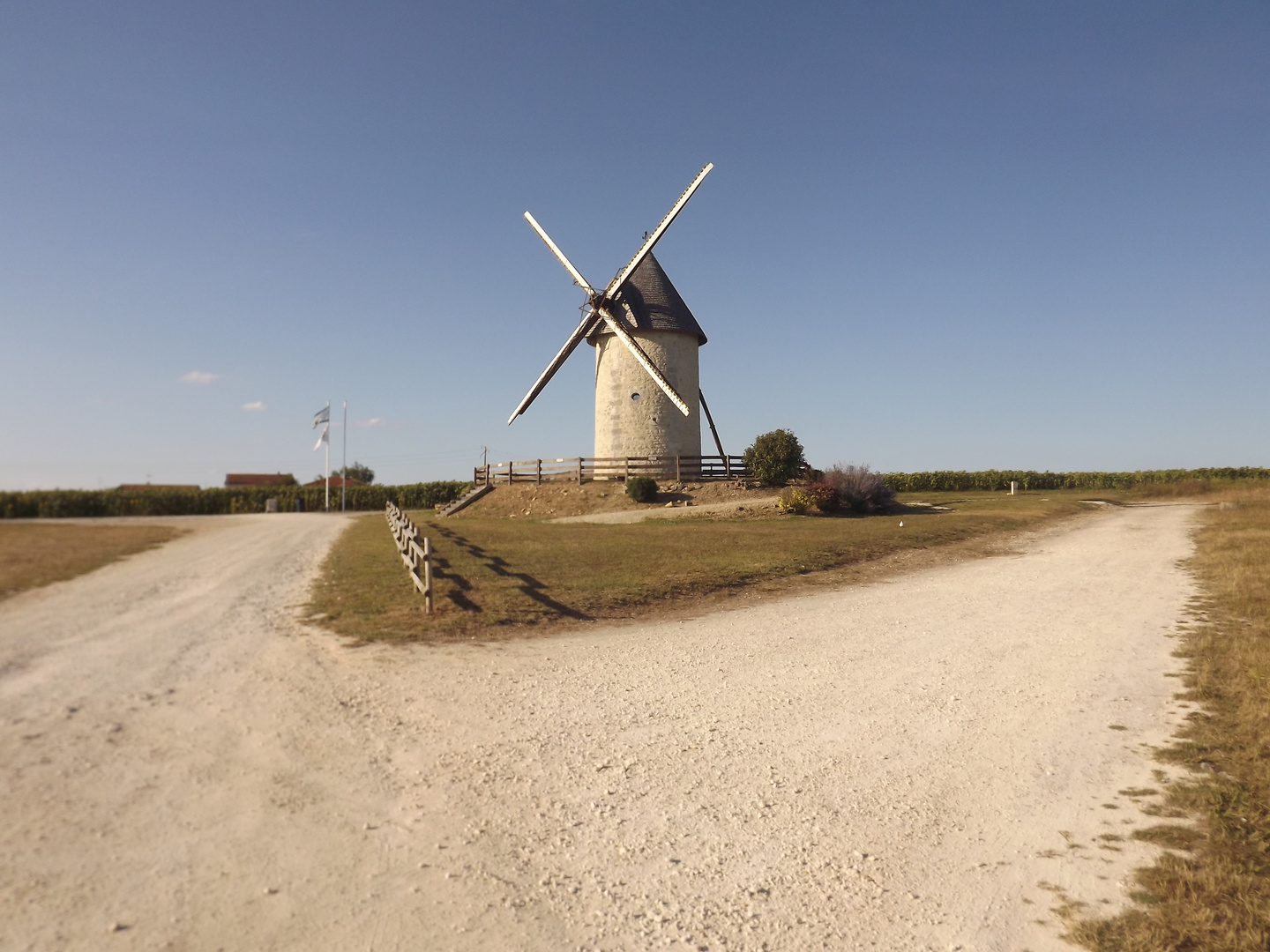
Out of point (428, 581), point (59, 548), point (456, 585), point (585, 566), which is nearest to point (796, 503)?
point (585, 566)

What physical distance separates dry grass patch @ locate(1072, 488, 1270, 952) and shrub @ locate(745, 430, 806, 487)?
83.5ft

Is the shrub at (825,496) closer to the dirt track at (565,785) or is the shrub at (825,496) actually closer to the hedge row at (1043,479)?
the dirt track at (565,785)

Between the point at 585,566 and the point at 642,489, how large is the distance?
1813 centimetres

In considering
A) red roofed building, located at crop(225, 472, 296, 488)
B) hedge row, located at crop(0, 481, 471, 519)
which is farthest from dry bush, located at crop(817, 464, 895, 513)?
red roofed building, located at crop(225, 472, 296, 488)

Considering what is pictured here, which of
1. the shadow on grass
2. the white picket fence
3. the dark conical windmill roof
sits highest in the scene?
the dark conical windmill roof

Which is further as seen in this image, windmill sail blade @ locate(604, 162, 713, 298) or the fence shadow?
windmill sail blade @ locate(604, 162, 713, 298)


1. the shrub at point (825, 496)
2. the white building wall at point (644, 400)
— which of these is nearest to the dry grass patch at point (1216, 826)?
the shrub at point (825, 496)

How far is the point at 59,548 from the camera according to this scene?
67.4ft

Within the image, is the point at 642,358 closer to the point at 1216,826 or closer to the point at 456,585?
the point at 456,585

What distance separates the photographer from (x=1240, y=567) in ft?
53.8

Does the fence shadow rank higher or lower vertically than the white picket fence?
lower

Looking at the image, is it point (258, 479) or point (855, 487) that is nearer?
point (855, 487)

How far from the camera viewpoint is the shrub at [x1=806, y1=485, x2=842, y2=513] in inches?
1258

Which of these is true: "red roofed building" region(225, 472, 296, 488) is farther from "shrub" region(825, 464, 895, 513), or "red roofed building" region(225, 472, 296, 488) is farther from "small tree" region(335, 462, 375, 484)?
"shrub" region(825, 464, 895, 513)
